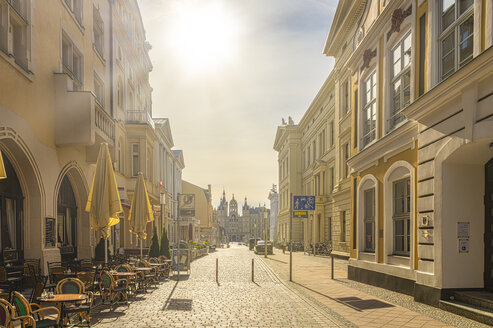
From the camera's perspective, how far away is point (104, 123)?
1731cm

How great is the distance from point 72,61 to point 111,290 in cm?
1010

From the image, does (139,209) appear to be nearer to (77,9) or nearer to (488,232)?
(77,9)

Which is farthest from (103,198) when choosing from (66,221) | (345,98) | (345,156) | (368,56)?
(345,156)

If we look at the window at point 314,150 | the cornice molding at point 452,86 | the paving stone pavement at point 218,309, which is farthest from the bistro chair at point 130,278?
the window at point 314,150

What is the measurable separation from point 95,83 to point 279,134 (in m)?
43.6

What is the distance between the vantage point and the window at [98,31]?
20.2 m

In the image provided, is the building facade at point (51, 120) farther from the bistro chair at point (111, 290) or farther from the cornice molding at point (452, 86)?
the cornice molding at point (452, 86)

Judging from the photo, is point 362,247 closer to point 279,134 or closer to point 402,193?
point 402,193

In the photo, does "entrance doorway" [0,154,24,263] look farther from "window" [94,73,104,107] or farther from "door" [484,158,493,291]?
"door" [484,158,493,291]

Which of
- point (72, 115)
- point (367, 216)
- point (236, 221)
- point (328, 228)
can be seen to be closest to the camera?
point (72, 115)

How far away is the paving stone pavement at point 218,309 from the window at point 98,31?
12.0 metres

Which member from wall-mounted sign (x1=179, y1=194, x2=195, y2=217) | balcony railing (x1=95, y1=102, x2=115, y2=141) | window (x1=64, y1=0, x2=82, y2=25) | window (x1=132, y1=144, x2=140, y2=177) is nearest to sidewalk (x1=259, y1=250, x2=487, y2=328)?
wall-mounted sign (x1=179, y1=194, x2=195, y2=217)

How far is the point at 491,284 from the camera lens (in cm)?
969

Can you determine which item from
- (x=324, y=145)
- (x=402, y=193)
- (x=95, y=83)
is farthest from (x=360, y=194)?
(x=324, y=145)
